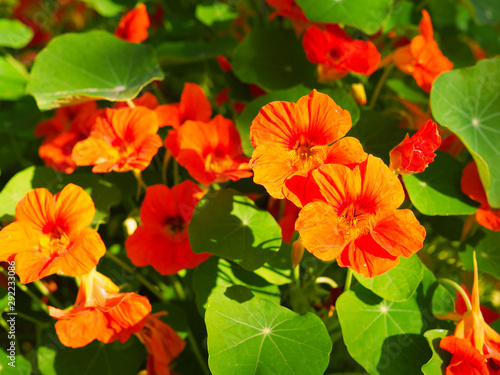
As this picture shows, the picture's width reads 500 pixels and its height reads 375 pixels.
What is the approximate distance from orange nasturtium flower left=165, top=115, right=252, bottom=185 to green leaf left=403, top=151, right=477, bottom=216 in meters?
0.37

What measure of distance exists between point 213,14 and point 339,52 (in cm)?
70

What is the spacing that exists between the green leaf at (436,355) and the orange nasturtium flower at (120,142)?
25.3 inches

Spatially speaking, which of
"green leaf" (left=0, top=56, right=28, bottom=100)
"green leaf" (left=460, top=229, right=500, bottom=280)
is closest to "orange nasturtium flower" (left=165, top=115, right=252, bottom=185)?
"green leaf" (left=460, top=229, right=500, bottom=280)

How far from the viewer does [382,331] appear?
2.79ft

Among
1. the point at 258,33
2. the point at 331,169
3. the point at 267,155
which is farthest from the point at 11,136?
the point at 331,169

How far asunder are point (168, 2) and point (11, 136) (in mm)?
810

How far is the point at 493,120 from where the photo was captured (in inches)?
41.9

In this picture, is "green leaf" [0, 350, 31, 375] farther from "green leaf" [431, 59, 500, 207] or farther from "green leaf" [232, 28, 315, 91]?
"green leaf" [431, 59, 500, 207]

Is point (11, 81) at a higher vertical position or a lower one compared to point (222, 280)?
higher

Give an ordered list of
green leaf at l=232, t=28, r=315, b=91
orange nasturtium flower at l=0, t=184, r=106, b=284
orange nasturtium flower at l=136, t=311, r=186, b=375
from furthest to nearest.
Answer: green leaf at l=232, t=28, r=315, b=91
orange nasturtium flower at l=136, t=311, r=186, b=375
orange nasturtium flower at l=0, t=184, r=106, b=284

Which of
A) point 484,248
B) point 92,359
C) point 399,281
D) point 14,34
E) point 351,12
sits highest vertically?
point 351,12

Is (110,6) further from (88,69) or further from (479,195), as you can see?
(479,195)

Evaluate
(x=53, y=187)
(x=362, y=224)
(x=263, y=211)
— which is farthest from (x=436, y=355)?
(x=53, y=187)

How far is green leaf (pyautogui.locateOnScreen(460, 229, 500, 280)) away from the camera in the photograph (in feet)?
3.30
